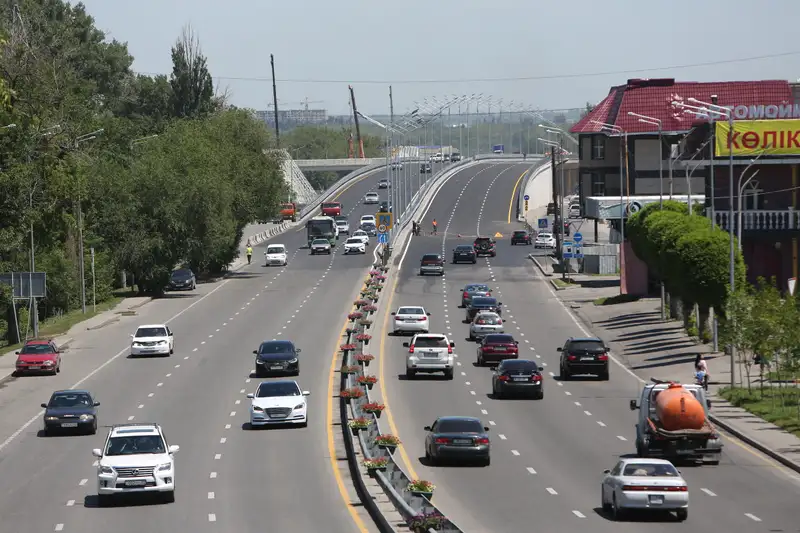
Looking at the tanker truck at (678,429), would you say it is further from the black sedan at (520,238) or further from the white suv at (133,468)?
the black sedan at (520,238)

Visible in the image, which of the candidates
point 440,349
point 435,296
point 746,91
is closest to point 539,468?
point 440,349

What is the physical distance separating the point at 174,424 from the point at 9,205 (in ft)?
88.5

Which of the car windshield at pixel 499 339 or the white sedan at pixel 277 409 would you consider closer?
the white sedan at pixel 277 409

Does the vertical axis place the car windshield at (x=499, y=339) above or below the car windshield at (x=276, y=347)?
below

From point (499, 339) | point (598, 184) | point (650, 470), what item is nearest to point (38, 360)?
point (499, 339)

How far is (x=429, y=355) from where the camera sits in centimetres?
5347

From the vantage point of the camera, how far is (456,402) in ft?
155

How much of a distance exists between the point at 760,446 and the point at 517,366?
1213 centimetres

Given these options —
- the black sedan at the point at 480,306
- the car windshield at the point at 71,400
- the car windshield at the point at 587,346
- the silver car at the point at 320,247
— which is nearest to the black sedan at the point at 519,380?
the car windshield at the point at 587,346

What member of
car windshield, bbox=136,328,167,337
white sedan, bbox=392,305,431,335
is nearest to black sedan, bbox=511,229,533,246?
white sedan, bbox=392,305,431,335

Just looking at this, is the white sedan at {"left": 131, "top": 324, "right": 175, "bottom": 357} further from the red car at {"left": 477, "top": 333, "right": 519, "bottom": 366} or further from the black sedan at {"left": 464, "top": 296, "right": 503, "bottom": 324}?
the black sedan at {"left": 464, "top": 296, "right": 503, "bottom": 324}

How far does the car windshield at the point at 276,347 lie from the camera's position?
54112mm

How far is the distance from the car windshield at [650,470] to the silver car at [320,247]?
8795 cm

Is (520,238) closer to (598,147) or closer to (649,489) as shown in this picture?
(598,147)
